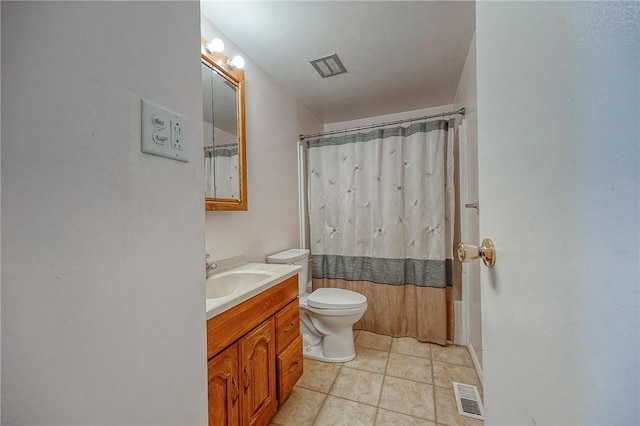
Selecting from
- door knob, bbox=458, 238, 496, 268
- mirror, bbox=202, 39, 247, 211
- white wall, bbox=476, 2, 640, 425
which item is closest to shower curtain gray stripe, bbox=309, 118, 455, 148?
mirror, bbox=202, 39, 247, 211

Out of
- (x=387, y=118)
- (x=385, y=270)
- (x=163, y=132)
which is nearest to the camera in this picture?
(x=163, y=132)

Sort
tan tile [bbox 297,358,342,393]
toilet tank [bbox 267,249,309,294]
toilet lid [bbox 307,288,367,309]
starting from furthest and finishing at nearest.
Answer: toilet tank [bbox 267,249,309,294] → toilet lid [bbox 307,288,367,309] → tan tile [bbox 297,358,342,393]

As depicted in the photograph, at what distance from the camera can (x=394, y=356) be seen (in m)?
1.91

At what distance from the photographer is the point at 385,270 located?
2244mm

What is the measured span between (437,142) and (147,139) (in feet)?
6.79

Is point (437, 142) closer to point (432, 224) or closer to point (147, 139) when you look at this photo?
point (432, 224)

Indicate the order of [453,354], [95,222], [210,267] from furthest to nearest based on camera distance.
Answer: [453,354] → [210,267] → [95,222]

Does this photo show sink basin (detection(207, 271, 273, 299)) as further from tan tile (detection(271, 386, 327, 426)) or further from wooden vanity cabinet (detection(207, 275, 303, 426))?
tan tile (detection(271, 386, 327, 426))

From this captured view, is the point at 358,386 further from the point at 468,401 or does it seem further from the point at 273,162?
the point at 273,162

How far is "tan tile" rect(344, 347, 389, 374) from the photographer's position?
1759 millimetres

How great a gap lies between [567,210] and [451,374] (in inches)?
72.1

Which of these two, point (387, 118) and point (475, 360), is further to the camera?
point (387, 118)

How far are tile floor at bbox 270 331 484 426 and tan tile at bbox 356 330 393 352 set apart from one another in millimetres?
16

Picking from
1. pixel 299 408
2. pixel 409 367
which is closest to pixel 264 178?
pixel 299 408
